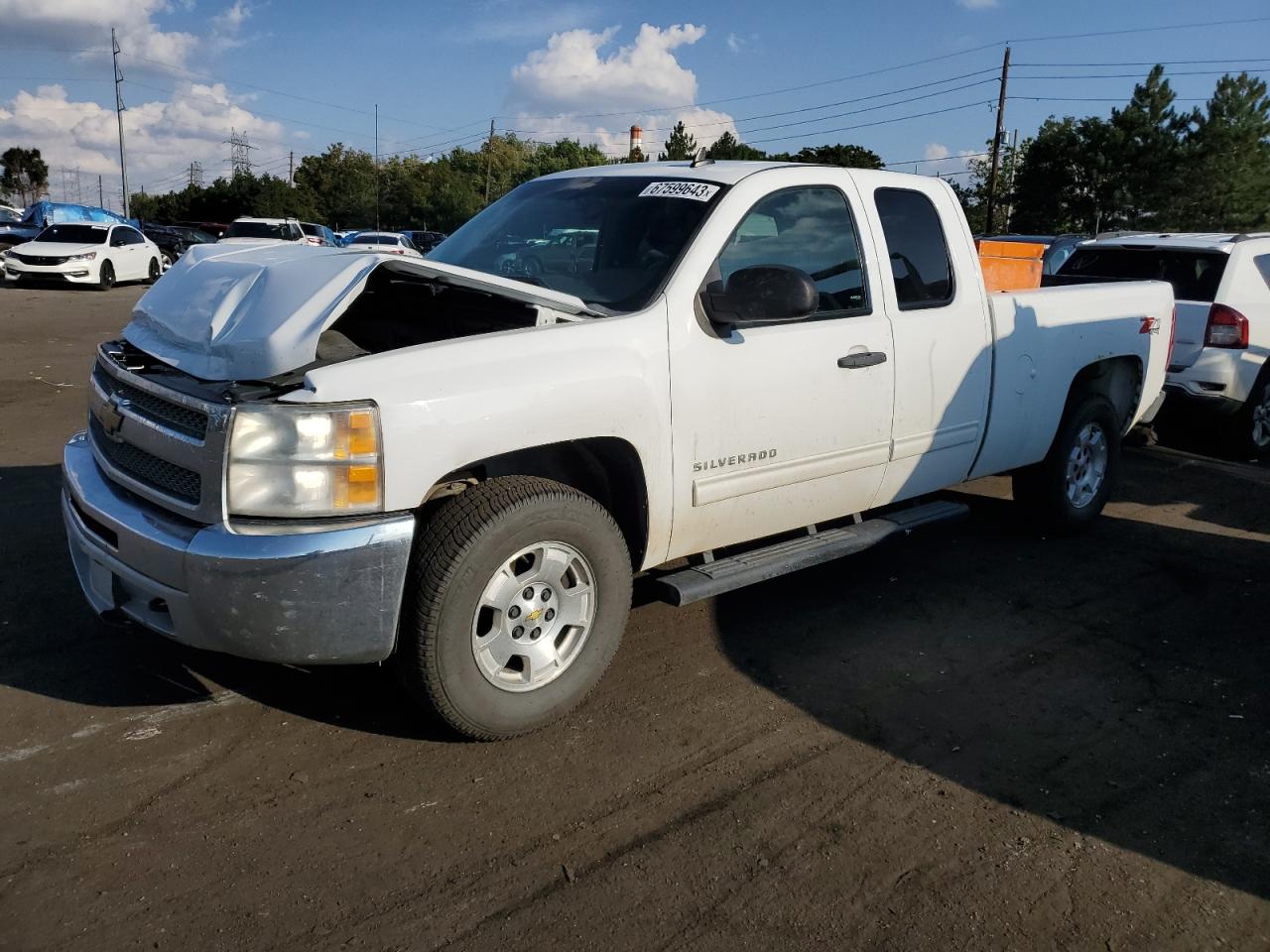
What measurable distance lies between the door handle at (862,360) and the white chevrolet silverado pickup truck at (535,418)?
0.02 meters

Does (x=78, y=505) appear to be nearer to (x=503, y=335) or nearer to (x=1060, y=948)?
(x=503, y=335)

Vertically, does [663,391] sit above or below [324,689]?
above

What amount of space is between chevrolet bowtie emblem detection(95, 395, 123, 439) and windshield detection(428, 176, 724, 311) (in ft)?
5.30

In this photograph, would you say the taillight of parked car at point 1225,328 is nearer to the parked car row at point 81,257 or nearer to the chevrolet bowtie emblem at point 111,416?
the chevrolet bowtie emblem at point 111,416

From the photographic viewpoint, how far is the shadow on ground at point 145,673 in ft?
12.6

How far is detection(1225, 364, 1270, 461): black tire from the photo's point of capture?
8867 millimetres

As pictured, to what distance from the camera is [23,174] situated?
3792 inches

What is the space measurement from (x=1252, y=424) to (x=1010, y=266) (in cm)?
381

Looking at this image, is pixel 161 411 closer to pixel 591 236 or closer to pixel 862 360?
pixel 591 236

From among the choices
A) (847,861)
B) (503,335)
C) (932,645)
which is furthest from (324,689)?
(932,645)

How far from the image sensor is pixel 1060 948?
8.93 ft

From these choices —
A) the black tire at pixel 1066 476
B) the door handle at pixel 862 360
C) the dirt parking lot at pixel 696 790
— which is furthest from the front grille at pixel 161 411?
the black tire at pixel 1066 476

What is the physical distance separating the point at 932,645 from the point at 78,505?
3.53 metres

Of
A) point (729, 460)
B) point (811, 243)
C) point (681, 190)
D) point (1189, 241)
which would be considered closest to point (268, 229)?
point (1189, 241)
